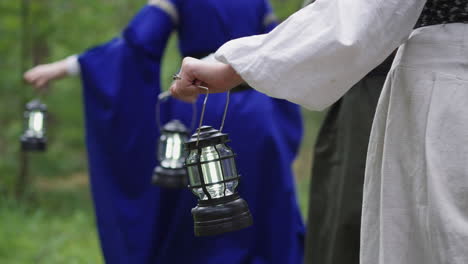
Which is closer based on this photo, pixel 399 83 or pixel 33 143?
pixel 399 83

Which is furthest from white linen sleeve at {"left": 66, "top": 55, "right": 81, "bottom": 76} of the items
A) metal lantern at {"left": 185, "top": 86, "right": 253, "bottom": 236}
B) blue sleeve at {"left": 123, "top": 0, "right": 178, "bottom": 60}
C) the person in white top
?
the person in white top

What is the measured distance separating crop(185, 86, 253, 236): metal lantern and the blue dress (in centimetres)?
160

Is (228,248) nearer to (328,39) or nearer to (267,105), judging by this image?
(267,105)

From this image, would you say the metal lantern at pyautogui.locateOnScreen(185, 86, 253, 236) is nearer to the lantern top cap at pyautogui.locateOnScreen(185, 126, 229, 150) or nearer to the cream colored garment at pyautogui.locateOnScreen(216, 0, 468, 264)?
the lantern top cap at pyautogui.locateOnScreen(185, 126, 229, 150)

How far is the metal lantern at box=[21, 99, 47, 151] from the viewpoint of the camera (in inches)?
165

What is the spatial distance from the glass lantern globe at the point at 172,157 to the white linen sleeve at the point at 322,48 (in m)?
1.73

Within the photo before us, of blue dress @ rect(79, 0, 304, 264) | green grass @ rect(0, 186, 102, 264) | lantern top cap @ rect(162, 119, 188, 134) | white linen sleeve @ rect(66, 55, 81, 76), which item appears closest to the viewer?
lantern top cap @ rect(162, 119, 188, 134)

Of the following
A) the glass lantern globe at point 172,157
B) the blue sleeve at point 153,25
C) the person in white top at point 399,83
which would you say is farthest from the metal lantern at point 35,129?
the person in white top at point 399,83

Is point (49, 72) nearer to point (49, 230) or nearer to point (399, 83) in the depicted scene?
point (399, 83)

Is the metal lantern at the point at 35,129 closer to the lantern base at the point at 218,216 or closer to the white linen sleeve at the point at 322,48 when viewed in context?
the lantern base at the point at 218,216

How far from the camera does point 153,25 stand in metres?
3.88

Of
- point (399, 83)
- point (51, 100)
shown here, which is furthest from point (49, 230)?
point (399, 83)

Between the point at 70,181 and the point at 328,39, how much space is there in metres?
8.01

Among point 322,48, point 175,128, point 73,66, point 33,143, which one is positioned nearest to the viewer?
point 322,48
